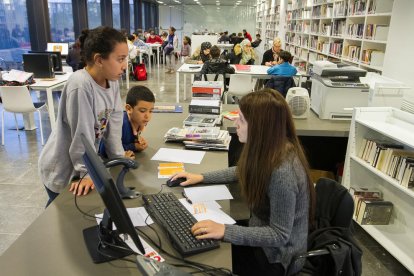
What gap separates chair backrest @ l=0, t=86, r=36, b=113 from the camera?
444 centimetres

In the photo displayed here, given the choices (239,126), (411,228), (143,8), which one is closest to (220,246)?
(239,126)

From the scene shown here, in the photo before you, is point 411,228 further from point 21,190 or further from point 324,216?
point 21,190

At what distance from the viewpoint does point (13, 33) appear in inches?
281

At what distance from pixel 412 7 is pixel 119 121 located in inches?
151

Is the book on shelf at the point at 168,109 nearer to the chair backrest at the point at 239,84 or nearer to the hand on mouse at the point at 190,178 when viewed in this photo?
the hand on mouse at the point at 190,178

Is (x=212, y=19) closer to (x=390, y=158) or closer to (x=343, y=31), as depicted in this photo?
(x=343, y=31)

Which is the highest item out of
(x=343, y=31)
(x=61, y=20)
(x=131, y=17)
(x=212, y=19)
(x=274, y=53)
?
(x=212, y=19)

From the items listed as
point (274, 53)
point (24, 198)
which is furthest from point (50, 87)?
point (274, 53)

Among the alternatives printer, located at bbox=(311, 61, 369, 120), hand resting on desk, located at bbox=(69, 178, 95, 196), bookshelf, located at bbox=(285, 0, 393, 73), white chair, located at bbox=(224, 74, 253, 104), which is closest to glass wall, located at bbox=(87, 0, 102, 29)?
bookshelf, located at bbox=(285, 0, 393, 73)

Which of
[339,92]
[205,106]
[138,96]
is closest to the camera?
[138,96]

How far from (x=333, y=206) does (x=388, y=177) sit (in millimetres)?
1115

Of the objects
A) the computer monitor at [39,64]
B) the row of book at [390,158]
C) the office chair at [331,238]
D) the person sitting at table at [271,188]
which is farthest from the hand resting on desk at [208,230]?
the computer monitor at [39,64]

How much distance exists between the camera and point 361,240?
274cm

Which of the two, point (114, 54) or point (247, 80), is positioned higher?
point (114, 54)
